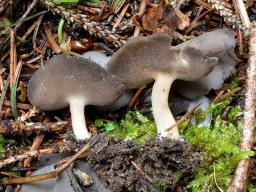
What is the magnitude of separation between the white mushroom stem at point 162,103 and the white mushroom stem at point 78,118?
42cm

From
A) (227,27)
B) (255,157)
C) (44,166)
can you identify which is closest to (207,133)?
(255,157)

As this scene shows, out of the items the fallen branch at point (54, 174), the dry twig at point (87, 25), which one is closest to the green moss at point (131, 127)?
the fallen branch at point (54, 174)

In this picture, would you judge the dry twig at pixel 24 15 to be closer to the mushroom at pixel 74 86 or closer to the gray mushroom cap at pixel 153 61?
the mushroom at pixel 74 86

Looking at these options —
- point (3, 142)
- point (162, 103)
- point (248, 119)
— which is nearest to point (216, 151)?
point (248, 119)

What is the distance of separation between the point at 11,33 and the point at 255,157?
5.37ft

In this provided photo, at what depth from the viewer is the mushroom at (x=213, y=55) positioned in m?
2.60

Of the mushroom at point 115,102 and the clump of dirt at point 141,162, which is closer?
the clump of dirt at point 141,162

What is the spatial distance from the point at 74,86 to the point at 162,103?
1.74ft

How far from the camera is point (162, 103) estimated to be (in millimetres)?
2605

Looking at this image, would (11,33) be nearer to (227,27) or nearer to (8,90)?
(8,90)

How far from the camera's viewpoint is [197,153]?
95.8 inches

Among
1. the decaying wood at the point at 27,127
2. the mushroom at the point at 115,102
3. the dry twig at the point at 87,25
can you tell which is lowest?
the decaying wood at the point at 27,127

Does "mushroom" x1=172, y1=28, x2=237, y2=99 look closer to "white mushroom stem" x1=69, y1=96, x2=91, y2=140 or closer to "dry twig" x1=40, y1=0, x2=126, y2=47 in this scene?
"dry twig" x1=40, y1=0, x2=126, y2=47

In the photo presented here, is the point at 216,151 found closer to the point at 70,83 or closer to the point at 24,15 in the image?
the point at 70,83
